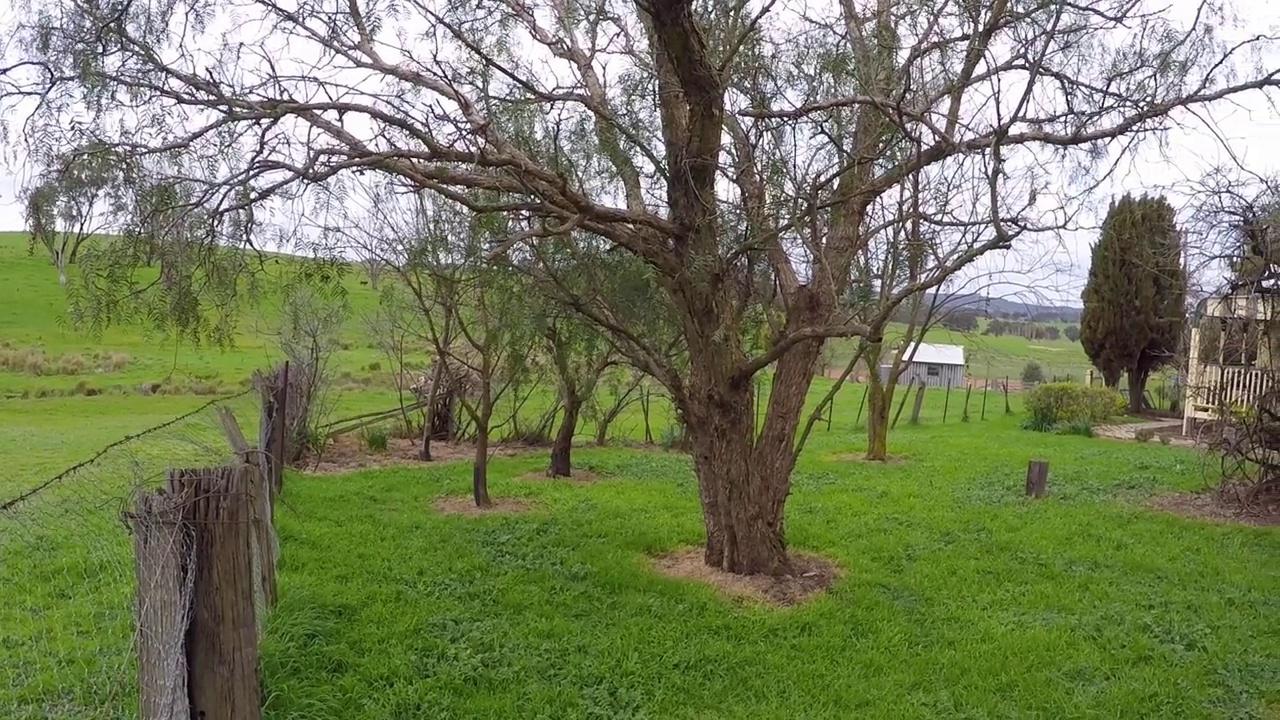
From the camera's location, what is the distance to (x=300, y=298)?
11.4 meters

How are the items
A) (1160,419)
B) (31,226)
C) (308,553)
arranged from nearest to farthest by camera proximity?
(31,226) → (308,553) → (1160,419)

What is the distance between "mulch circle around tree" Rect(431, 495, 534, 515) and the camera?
27.6ft

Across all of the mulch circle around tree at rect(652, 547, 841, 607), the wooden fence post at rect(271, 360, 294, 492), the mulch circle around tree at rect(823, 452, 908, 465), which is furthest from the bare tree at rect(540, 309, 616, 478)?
the mulch circle around tree at rect(823, 452, 908, 465)

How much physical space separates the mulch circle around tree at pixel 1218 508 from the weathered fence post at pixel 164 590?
9.08 m

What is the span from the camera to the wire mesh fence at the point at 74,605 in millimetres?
3855

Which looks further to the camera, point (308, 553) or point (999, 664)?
point (308, 553)

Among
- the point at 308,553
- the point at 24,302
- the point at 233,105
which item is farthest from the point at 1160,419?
the point at 24,302

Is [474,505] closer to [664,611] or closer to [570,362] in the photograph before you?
[570,362]

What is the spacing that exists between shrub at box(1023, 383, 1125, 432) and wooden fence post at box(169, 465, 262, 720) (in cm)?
1769

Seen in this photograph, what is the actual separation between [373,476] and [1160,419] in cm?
1937

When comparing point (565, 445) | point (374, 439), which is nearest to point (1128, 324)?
point (565, 445)

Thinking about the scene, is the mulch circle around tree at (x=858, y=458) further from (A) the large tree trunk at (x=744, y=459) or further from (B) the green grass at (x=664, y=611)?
(A) the large tree trunk at (x=744, y=459)

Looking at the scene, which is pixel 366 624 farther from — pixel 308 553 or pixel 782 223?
pixel 782 223

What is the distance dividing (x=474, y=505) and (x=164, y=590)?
5.93 meters
